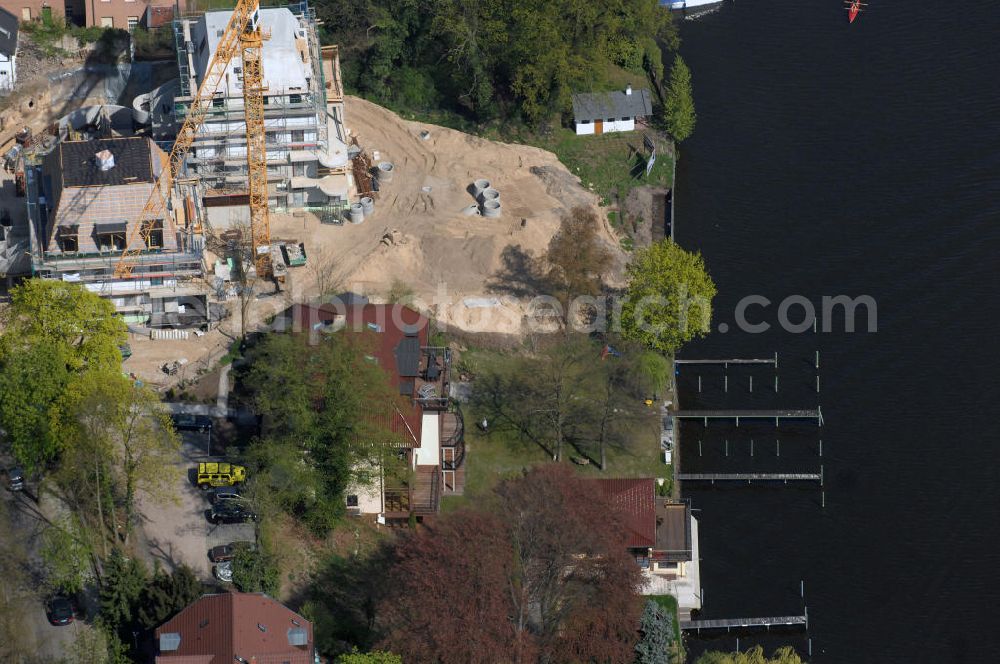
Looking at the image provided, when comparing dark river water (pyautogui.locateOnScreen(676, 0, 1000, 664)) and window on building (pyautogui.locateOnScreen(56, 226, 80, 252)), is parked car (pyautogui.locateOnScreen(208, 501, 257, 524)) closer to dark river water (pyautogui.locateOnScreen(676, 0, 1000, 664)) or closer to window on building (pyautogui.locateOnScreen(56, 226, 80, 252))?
window on building (pyautogui.locateOnScreen(56, 226, 80, 252))

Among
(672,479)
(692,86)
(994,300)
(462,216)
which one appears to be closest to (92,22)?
(462,216)

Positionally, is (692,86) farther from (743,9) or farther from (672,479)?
(672,479)

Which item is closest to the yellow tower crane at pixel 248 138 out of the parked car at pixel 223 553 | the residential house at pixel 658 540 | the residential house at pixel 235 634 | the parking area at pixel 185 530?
the parking area at pixel 185 530

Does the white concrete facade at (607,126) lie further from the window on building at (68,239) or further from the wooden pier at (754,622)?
the wooden pier at (754,622)

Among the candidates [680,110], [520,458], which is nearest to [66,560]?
[520,458]

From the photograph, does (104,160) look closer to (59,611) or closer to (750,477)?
(59,611)
